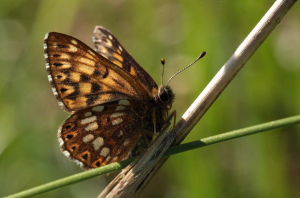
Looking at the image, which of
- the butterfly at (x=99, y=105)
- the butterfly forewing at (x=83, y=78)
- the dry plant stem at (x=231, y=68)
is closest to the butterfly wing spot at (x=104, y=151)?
the butterfly at (x=99, y=105)

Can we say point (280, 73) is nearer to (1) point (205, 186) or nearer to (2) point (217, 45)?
(2) point (217, 45)

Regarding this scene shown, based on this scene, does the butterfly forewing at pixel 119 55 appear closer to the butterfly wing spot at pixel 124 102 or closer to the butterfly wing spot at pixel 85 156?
the butterfly wing spot at pixel 124 102

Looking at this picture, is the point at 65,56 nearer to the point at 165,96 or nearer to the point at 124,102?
the point at 124,102

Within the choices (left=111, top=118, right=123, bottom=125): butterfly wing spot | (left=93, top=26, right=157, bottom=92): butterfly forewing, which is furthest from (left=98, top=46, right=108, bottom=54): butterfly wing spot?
(left=111, top=118, right=123, bottom=125): butterfly wing spot

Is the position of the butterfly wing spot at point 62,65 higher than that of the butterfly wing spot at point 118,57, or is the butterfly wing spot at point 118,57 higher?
the butterfly wing spot at point 62,65

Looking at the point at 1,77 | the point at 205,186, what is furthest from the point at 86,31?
the point at 205,186
